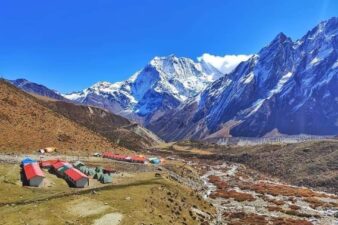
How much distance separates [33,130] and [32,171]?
178ft

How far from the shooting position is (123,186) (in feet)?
259

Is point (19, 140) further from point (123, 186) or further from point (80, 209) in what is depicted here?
point (80, 209)

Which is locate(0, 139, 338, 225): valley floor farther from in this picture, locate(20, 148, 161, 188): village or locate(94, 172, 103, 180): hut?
locate(94, 172, 103, 180): hut

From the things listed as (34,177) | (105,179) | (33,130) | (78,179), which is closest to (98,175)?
(105,179)

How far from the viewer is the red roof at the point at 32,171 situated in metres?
75.2

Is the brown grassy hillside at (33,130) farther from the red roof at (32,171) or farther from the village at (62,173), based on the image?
the red roof at (32,171)

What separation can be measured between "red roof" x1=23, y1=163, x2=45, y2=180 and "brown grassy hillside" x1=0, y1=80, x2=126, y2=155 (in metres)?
27.7

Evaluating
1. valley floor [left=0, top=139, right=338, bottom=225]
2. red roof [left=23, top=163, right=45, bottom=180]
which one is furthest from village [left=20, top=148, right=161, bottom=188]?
valley floor [left=0, top=139, right=338, bottom=225]

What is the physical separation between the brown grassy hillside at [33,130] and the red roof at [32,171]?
27732 mm

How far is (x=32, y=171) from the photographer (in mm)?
77938

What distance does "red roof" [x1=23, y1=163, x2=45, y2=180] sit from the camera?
247 ft

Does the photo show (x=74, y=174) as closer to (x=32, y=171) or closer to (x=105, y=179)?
(x=105, y=179)

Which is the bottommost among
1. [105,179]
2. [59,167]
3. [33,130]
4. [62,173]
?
[105,179]

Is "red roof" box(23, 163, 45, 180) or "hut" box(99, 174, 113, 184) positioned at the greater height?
"red roof" box(23, 163, 45, 180)
